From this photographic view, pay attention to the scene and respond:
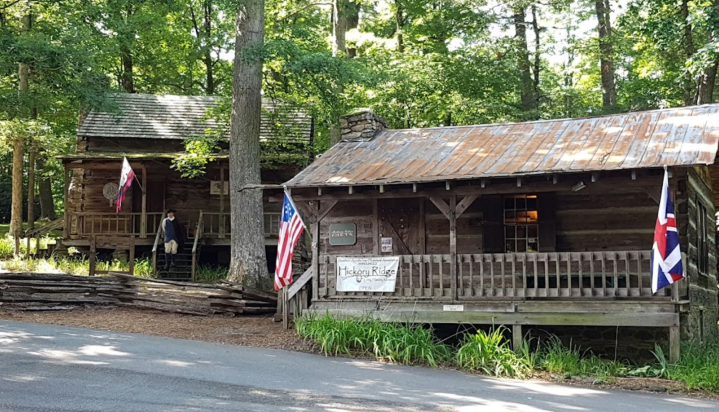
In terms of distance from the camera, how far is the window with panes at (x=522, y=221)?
14969mm

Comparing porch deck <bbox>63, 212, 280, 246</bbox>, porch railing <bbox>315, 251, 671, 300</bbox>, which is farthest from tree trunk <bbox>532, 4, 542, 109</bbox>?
porch railing <bbox>315, 251, 671, 300</bbox>

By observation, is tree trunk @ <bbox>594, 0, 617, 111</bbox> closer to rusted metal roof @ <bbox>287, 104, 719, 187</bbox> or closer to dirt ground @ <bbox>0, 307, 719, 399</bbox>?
rusted metal roof @ <bbox>287, 104, 719, 187</bbox>

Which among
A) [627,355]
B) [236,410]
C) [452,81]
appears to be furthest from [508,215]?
[452,81]

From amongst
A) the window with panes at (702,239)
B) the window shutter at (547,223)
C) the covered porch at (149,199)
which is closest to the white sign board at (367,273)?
the window shutter at (547,223)

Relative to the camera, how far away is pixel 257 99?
752 inches

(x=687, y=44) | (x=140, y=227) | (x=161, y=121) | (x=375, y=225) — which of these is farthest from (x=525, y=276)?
(x=161, y=121)

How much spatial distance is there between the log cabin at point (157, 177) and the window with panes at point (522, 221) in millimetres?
9810

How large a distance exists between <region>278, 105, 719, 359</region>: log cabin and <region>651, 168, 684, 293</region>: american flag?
2.34 feet

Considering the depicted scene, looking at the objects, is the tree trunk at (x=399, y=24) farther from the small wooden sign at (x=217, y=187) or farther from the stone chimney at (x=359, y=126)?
the stone chimney at (x=359, y=126)

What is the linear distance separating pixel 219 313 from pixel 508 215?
6.86m

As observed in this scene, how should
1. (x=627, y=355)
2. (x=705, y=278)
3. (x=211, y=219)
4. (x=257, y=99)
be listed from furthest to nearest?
(x=211, y=219)
(x=257, y=99)
(x=705, y=278)
(x=627, y=355)

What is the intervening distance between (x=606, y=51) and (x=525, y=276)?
17470 mm

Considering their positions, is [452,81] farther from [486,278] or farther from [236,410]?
[236,410]

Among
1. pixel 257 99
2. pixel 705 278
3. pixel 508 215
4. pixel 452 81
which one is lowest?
pixel 705 278
